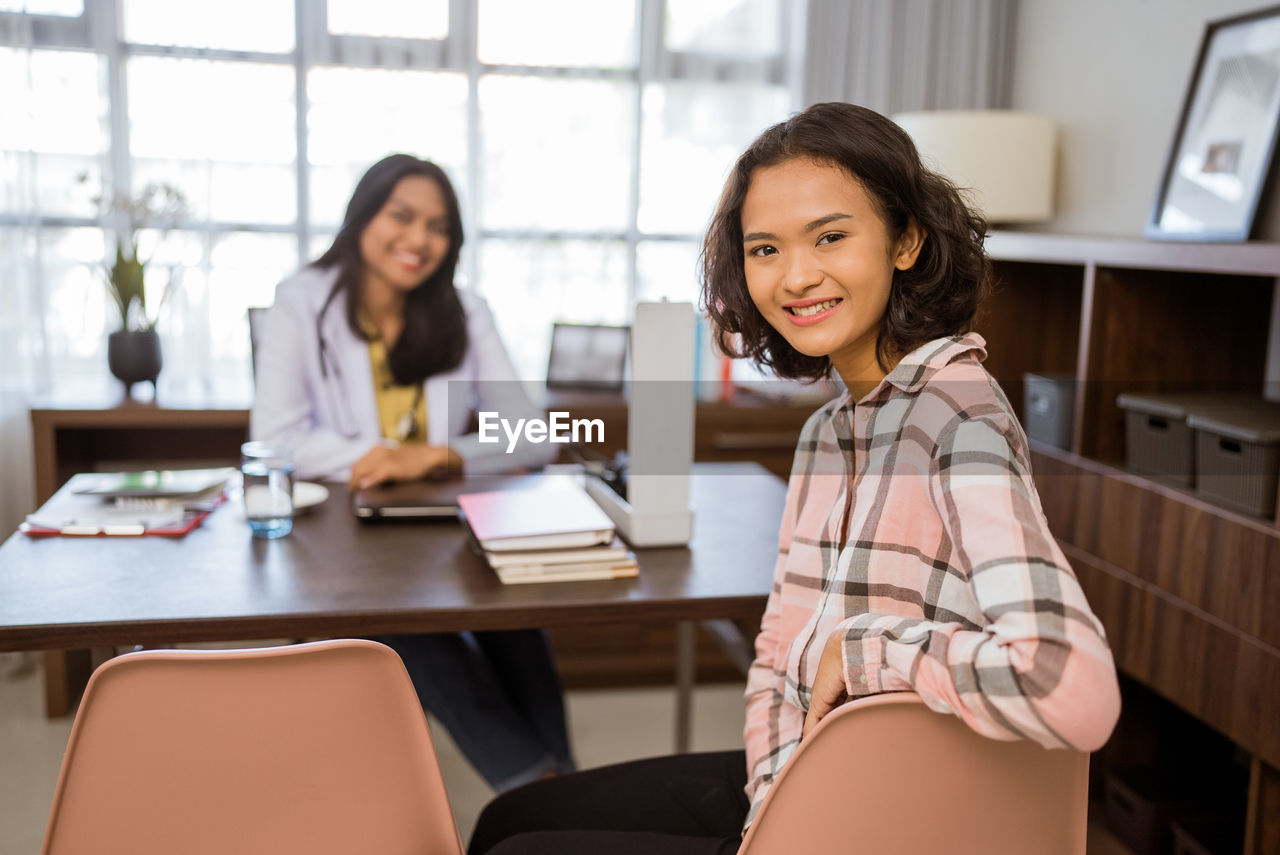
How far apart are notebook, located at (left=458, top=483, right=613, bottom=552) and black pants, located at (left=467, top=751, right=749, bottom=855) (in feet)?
1.02

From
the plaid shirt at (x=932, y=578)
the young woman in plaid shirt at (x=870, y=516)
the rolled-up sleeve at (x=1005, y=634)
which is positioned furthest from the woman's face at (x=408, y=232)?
the rolled-up sleeve at (x=1005, y=634)

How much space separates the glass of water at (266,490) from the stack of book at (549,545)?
282 millimetres

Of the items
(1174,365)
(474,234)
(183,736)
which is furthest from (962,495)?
(474,234)

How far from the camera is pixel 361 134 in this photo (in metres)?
3.22

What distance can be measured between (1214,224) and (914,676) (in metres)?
1.75

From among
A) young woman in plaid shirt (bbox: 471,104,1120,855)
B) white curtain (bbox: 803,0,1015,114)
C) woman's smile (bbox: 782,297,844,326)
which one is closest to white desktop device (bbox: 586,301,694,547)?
young woman in plaid shirt (bbox: 471,104,1120,855)

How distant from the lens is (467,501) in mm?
1699

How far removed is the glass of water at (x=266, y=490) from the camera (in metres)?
1.63

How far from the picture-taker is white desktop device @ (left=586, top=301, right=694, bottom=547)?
1.59 m

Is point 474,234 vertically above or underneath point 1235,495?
above

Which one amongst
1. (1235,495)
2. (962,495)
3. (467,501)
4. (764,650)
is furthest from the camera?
(1235,495)

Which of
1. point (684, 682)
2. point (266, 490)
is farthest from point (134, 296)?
point (684, 682)

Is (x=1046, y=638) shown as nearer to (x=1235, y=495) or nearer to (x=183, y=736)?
(x=183, y=736)

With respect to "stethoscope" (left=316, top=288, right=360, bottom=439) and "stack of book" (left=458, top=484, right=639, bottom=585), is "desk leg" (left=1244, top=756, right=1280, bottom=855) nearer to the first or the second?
"stack of book" (left=458, top=484, right=639, bottom=585)
